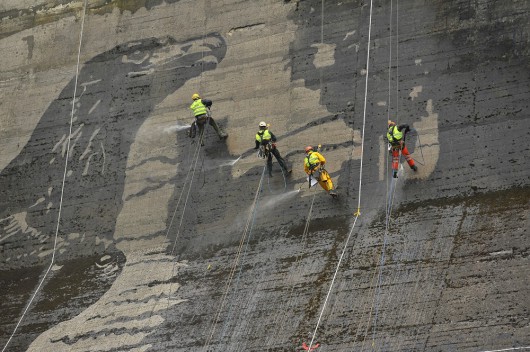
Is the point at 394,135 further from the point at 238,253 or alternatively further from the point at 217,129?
the point at 217,129

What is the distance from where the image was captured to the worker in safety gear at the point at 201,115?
77.8 feet

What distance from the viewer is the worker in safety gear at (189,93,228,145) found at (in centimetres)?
2371

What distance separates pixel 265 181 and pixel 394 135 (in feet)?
13.9

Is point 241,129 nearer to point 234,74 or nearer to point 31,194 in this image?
point 234,74

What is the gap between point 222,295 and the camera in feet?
69.1

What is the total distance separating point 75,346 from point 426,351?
9078 millimetres

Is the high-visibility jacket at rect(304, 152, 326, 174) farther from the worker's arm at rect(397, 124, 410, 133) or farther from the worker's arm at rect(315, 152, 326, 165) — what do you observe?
the worker's arm at rect(397, 124, 410, 133)

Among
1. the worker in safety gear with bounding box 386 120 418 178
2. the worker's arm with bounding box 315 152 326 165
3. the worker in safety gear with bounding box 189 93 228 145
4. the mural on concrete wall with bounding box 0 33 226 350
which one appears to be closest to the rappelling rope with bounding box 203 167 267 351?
the worker in safety gear with bounding box 189 93 228 145

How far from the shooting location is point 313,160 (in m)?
21.3

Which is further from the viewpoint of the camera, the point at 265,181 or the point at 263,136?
the point at 265,181

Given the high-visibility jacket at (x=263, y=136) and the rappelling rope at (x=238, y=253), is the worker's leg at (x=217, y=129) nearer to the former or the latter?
the rappelling rope at (x=238, y=253)

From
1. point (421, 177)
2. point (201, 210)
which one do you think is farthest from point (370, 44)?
point (201, 210)

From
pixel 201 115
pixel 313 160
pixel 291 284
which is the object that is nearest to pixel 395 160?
pixel 313 160

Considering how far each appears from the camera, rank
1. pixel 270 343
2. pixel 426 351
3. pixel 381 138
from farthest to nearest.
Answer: pixel 381 138 < pixel 270 343 < pixel 426 351
